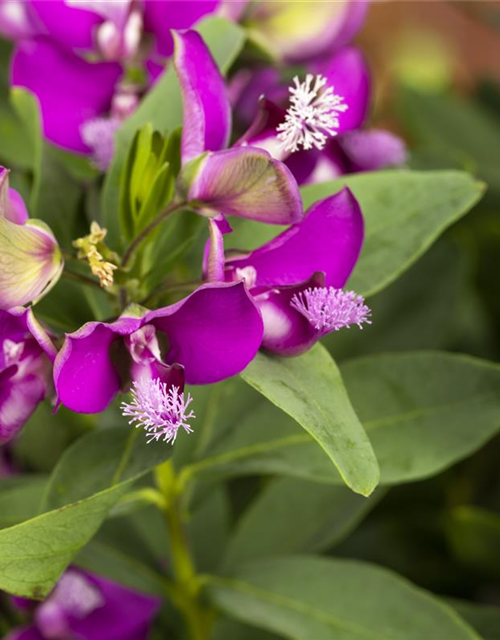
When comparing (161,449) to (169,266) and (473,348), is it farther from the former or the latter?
(473,348)

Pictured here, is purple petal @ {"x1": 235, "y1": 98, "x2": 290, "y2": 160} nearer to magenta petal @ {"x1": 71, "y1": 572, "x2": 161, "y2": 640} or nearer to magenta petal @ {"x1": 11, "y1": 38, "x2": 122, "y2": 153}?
magenta petal @ {"x1": 11, "y1": 38, "x2": 122, "y2": 153}

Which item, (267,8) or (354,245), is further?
(267,8)

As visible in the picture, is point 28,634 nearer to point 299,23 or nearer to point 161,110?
point 161,110

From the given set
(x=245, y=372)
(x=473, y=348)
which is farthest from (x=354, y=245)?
(x=473, y=348)

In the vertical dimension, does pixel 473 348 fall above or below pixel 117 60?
below

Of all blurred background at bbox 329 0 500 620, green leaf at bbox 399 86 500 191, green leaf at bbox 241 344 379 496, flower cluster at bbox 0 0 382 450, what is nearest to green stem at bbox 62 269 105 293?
flower cluster at bbox 0 0 382 450

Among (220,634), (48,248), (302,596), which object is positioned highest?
(48,248)

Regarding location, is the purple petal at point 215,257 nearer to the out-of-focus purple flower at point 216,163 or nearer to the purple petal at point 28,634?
the out-of-focus purple flower at point 216,163
